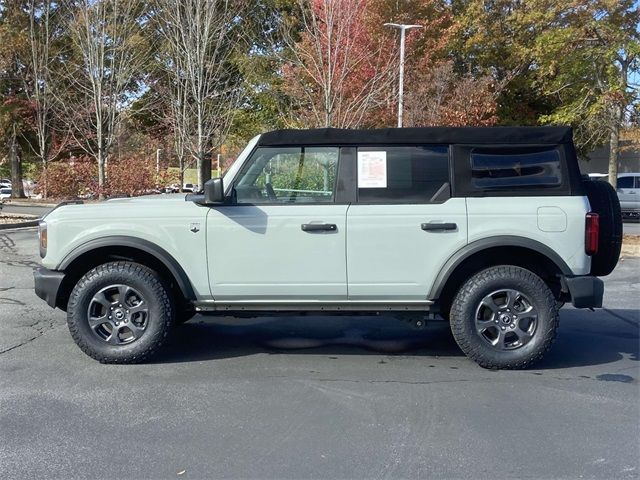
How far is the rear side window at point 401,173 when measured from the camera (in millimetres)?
5266

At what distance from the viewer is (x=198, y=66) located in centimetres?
1900

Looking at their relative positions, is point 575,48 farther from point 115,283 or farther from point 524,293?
point 115,283

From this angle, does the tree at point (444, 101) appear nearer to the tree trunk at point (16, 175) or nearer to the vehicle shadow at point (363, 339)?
the vehicle shadow at point (363, 339)

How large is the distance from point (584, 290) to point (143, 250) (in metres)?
3.61

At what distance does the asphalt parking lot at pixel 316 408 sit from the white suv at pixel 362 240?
1.53 feet

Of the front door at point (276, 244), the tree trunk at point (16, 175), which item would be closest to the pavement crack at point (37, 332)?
the front door at point (276, 244)

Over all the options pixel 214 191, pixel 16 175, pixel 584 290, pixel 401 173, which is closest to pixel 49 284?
pixel 214 191

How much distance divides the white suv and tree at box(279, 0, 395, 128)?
10645 mm

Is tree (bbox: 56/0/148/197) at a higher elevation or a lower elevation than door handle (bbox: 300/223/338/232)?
higher

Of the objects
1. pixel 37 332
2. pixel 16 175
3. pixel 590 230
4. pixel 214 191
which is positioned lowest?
pixel 37 332

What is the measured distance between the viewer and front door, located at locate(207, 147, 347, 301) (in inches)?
205

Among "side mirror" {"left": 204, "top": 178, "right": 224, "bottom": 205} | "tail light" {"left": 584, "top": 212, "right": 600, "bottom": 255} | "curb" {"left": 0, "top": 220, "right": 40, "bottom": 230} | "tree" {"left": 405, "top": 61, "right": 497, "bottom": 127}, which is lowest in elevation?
"curb" {"left": 0, "top": 220, "right": 40, "bottom": 230}

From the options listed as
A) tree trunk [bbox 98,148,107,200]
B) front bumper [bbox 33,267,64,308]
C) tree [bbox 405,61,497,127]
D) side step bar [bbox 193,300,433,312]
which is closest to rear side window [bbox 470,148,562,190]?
side step bar [bbox 193,300,433,312]

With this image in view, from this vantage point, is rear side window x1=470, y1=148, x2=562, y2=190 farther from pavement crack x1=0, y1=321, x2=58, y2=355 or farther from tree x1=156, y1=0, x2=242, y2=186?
tree x1=156, y1=0, x2=242, y2=186
